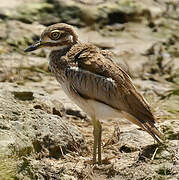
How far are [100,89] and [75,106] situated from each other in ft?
5.58

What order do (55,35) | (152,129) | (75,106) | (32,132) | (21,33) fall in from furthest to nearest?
(21,33) → (75,106) → (55,35) → (32,132) → (152,129)

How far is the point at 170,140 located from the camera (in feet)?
16.7

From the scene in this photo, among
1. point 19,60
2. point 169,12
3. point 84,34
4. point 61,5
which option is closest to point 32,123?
point 19,60

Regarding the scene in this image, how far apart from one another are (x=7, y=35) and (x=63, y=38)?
2966 mm

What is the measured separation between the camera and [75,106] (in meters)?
6.49

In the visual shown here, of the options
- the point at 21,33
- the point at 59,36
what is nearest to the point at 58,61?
the point at 59,36

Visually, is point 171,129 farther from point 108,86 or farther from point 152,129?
point 108,86

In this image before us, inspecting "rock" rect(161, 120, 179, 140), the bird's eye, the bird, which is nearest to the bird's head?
the bird's eye

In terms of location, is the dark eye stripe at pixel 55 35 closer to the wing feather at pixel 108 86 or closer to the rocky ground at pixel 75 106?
the wing feather at pixel 108 86

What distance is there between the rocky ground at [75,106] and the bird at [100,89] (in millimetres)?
250

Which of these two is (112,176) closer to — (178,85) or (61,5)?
(178,85)

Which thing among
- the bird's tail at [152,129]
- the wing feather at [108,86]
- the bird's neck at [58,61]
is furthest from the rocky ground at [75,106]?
the bird's neck at [58,61]

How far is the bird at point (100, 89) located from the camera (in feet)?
15.6

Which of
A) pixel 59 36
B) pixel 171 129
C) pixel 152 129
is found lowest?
pixel 171 129
